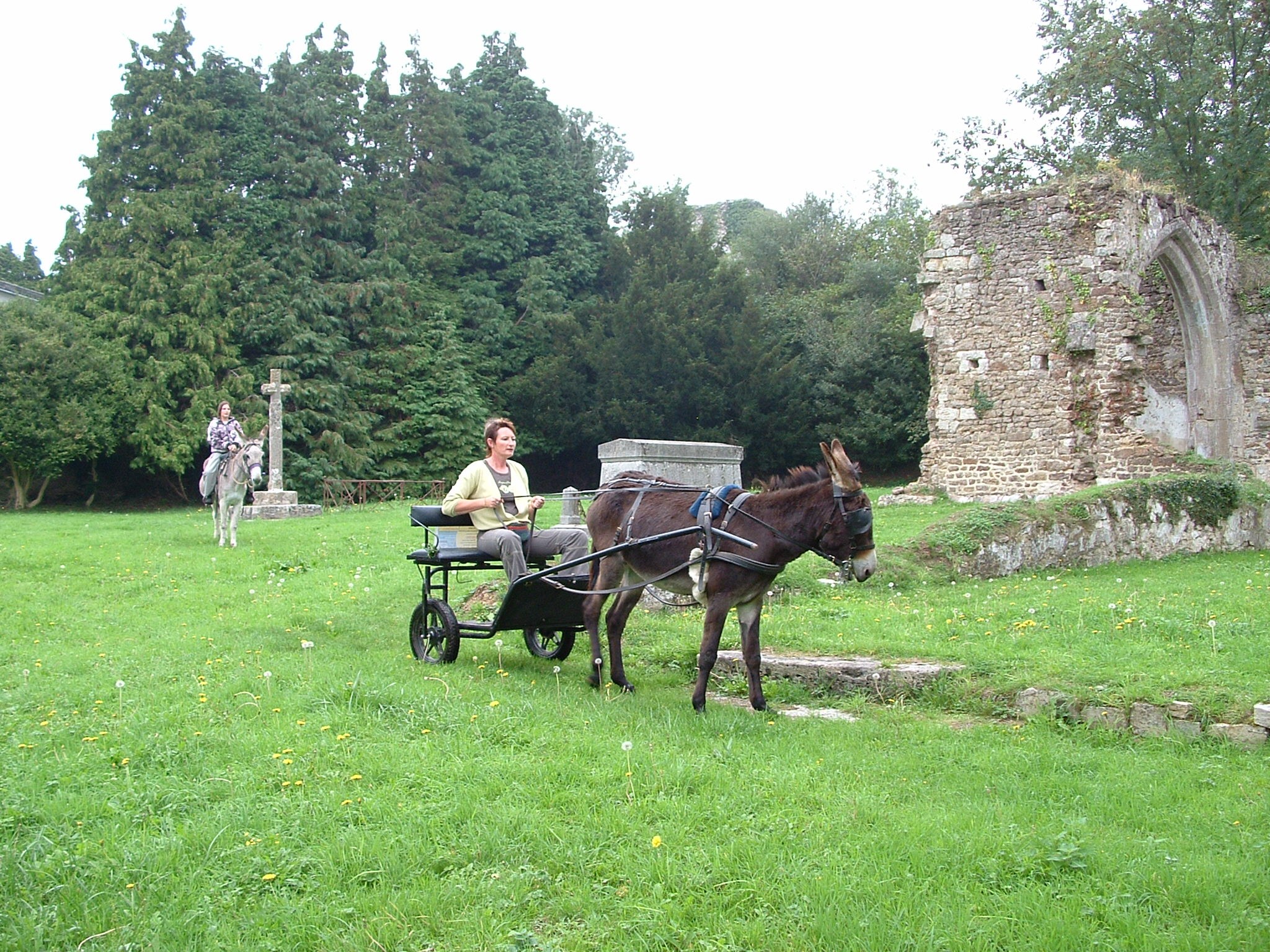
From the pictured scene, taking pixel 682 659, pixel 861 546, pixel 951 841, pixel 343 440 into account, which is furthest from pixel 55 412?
pixel 951 841

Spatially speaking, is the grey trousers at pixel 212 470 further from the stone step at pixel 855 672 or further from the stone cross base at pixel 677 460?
the stone step at pixel 855 672

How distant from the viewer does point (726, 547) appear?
20.1 feet

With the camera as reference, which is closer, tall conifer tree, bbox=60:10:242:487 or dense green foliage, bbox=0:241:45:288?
tall conifer tree, bbox=60:10:242:487

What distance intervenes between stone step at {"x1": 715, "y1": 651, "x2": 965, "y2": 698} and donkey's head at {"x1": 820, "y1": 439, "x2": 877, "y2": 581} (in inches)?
52.1

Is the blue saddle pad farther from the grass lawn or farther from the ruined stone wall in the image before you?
the ruined stone wall

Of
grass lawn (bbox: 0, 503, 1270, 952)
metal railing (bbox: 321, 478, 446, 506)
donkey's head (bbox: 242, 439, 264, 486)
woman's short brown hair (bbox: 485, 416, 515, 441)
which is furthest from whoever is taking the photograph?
metal railing (bbox: 321, 478, 446, 506)

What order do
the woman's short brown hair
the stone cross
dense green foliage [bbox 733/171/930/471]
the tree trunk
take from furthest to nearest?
dense green foliage [bbox 733/171/930/471] < the tree trunk < the stone cross < the woman's short brown hair

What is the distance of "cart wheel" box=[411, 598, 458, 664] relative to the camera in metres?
7.23

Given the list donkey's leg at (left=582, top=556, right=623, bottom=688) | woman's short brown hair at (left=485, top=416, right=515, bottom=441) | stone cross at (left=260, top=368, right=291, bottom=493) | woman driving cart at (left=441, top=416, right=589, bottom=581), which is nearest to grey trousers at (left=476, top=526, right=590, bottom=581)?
woman driving cart at (left=441, top=416, right=589, bottom=581)

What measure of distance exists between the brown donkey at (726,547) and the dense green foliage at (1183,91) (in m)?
25.4

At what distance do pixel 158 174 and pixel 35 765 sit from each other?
31.5 meters

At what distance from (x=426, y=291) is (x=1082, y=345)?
936 inches

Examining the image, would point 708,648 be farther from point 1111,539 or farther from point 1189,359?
point 1189,359

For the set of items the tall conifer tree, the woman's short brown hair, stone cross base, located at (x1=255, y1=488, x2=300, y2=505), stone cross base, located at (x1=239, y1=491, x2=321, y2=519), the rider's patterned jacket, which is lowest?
stone cross base, located at (x1=239, y1=491, x2=321, y2=519)
